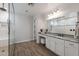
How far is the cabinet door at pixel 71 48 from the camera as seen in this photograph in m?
1.81

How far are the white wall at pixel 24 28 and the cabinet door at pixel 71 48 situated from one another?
1.47 meters

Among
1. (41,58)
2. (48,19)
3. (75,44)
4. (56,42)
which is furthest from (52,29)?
(41,58)

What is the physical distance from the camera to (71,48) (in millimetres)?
1951

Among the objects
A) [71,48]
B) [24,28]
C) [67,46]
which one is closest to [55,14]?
[24,28]

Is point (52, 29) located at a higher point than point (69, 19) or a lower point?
lower

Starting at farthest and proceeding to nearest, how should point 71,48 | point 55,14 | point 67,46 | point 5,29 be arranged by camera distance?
point 55,14, point 67,46, point 71,48, point 5,29

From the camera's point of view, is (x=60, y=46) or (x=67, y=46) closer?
(x=67, y=46)

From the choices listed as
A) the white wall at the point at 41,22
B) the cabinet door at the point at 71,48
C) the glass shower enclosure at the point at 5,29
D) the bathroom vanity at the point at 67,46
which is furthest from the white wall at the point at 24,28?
the cabinet door at the point at 71,48

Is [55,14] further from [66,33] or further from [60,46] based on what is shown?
[60,46]

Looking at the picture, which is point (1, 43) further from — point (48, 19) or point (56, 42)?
point (48, 19)

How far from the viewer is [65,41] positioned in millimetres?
2135

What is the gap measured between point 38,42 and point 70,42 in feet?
5.98

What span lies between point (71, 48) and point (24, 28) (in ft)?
5.99

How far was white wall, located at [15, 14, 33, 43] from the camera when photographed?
293 centimetres
